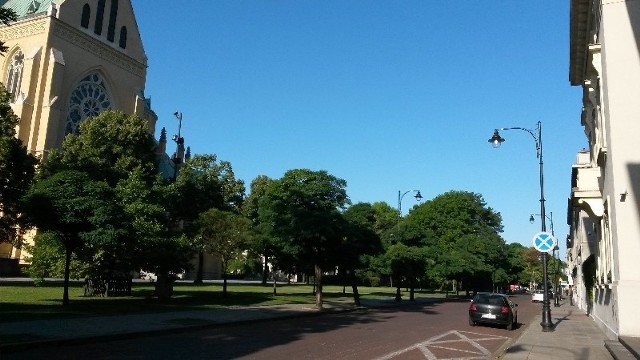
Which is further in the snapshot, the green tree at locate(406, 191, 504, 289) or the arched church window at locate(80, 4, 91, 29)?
the arched church window at locate(80, 4, 91, 29)

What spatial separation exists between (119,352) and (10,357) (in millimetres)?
1998

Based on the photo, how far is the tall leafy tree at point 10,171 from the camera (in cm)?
2438

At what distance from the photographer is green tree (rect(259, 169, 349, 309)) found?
89.8ft

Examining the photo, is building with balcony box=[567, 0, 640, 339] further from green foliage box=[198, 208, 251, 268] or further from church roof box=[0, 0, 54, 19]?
church roof box=[0, 0, 54, 19]

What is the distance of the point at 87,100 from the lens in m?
55.9

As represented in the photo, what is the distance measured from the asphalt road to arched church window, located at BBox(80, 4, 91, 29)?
48074 mm

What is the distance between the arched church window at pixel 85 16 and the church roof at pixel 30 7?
321 cm

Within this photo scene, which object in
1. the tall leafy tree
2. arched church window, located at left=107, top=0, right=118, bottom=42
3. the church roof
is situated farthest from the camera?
arched church window, located at left=107, top=0, right=118, bottom=42

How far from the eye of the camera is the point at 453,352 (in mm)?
13211

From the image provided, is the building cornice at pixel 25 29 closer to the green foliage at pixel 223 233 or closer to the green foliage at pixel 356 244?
the green foliage at pixel 223 233

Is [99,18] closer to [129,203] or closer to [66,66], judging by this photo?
[66,66]

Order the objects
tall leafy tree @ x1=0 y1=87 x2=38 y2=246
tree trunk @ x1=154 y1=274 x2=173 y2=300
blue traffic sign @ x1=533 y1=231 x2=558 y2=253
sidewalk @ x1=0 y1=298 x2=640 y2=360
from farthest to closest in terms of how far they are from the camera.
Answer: tree trunk @ x1=154 y1=274 x2=173 y2=300 < tall leafy tree @ x1=0 y1=87 x2=38 y2=246 < blue traffic sign @ x1=533 y1=231 x2=558 y2=253 < sidewalk @ x1=0 y1=298 x2=640 y2=360

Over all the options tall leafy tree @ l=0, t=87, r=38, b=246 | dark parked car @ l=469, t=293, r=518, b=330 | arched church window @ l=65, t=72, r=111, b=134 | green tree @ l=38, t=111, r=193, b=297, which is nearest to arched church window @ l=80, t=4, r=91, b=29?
arched church window @ l=65, t=72, r=111, b=134

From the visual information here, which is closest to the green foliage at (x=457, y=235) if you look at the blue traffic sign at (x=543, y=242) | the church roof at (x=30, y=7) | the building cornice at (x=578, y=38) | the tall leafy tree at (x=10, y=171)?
the building cornice at (x=578, y=38)
